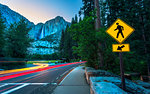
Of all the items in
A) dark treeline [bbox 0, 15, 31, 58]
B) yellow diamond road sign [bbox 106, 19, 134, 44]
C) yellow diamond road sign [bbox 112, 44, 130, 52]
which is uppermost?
dark treeline [bbox 0, 15, 31, 58]

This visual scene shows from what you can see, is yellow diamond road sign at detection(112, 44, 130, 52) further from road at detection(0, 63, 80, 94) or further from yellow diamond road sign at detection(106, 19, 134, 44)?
road at detection(0, 63, 80, 94)

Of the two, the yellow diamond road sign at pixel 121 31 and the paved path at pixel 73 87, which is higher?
the yellow diamond road sign at pixel 121 31

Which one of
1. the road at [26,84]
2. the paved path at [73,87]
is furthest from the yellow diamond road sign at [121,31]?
the road at [26,84]

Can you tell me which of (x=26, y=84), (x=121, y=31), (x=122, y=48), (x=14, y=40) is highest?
(x=14, y=40)

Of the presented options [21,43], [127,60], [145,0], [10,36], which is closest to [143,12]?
[145,0]

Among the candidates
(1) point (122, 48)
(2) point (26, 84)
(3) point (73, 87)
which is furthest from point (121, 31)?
(2) point (26, 84)

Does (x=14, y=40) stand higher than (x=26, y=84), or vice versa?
(x=14, y=40)

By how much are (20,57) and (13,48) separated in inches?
115

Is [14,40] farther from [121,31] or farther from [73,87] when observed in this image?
[121,31]

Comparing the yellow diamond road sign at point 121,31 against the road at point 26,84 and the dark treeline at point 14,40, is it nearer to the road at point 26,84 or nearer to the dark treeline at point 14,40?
the road at point 26,84

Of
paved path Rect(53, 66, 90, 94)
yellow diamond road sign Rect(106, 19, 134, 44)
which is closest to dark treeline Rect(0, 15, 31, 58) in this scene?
paved path Rect(53, 66, 90, 94)

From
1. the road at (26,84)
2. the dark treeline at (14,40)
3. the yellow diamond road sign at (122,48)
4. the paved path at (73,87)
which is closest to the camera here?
the yellow diamond road sign at (122,48)

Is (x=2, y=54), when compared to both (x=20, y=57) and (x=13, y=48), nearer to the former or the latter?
(x=13, y=48)

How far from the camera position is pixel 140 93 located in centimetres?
304
